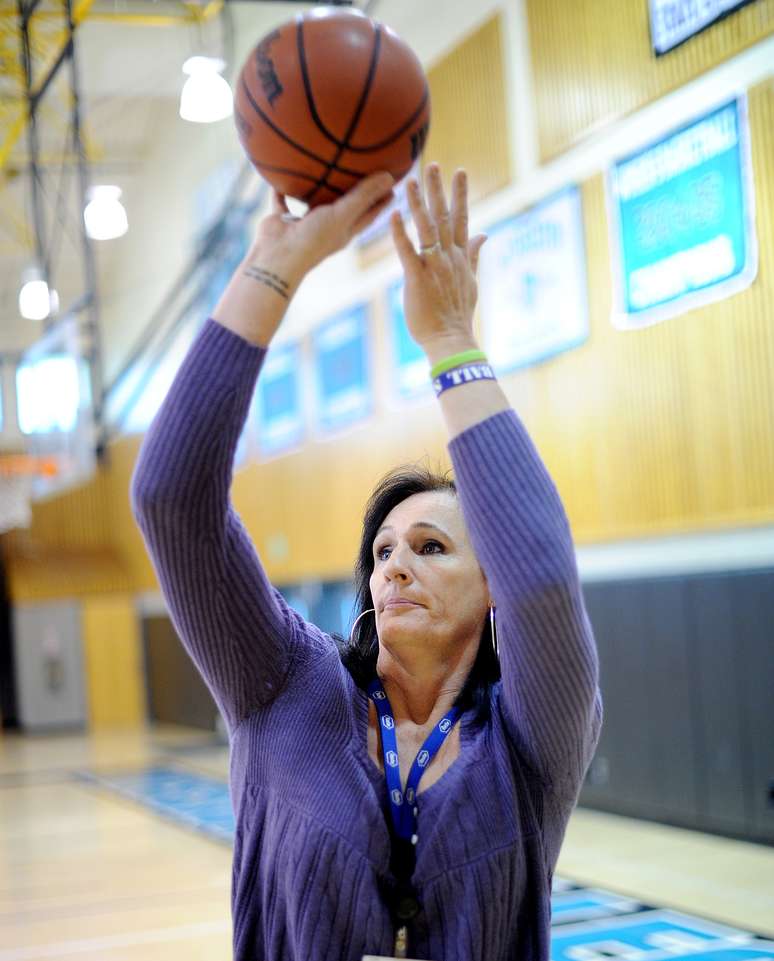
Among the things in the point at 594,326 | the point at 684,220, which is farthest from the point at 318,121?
the point at 594,326

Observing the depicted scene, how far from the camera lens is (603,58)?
7684 mm

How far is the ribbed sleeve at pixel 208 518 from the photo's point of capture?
1.55 metres

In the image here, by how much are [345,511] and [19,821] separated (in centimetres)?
399

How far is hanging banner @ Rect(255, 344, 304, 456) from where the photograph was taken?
41.1 feet

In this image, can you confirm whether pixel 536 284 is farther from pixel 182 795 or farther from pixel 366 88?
pixel 366 88

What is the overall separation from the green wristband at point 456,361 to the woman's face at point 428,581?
326mm

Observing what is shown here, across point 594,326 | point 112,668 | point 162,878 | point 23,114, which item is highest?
point 23,114

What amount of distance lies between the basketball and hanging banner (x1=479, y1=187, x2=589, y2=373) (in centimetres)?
595

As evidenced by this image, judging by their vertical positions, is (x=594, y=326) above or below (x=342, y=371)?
below

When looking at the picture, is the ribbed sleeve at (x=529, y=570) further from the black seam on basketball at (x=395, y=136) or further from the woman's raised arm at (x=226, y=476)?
the black seam on basketball at (x=395, y=136)

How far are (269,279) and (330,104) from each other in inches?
21.3

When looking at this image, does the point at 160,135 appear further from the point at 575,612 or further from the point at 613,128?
the point at 575,612

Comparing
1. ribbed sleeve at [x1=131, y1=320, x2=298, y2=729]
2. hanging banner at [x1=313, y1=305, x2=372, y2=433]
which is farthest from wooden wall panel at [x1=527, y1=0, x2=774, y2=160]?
ribbed sleeve at [x1=131, y1=320, x2=298, y2=729]

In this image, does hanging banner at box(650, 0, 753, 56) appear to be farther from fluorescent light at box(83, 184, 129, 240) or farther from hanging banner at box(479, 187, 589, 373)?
fluorescent light at box(83, 184, 129, 240)
